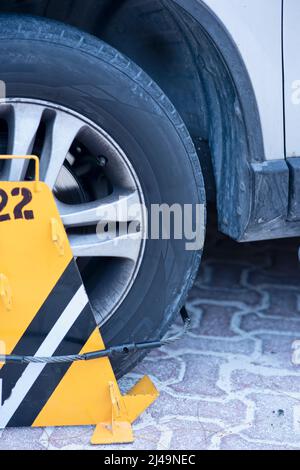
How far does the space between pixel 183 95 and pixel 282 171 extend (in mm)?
430

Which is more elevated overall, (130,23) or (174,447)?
(130,23)

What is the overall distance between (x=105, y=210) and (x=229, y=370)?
753 mm

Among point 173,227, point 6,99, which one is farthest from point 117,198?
point 6,99

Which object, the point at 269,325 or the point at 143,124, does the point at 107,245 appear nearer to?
the point at 143,124

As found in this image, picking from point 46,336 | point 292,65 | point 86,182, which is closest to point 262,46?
point 292,65

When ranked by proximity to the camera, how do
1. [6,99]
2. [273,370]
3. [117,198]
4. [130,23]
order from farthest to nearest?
[273,370], [130,23], [117,198], [6,99]

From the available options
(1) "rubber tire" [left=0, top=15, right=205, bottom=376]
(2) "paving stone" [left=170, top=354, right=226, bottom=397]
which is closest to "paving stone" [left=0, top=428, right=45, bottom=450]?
(1) "rubber tire" [left=0, top=15, right=205, bottom=376]

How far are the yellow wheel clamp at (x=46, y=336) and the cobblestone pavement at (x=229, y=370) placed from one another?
57 mm

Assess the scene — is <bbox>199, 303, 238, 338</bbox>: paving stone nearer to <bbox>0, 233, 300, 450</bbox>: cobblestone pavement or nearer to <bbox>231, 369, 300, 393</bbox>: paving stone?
<bbox>0, 233, 300, 450</bbox>: cobblestone pavement

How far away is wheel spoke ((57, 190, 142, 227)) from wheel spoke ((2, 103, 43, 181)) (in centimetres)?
17

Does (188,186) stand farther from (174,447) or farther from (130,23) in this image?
(174,447)

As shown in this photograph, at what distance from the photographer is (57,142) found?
7.49ft

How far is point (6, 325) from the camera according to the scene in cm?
225

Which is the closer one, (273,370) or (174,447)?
(174,447)
